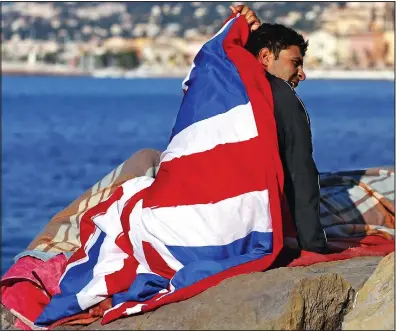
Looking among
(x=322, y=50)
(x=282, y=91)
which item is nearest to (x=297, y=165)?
(x=282, y=91)

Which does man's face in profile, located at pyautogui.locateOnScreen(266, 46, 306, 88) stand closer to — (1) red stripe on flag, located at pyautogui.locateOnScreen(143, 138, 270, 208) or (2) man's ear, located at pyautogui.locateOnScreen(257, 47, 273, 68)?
(2) man's ear, located at pyautogui.locateOnScreen(257, 47, 273, 68)

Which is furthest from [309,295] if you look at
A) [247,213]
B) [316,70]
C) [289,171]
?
[316,70]

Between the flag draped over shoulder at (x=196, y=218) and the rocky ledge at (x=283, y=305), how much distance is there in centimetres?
9

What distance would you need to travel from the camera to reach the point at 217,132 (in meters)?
3.17

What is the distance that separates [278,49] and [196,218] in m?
0.68

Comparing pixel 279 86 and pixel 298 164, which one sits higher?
pixel 279 86

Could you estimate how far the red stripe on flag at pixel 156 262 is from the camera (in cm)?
305

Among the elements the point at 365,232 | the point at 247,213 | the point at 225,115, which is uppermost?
the point at 225,115

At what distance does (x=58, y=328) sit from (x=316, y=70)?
8078cm

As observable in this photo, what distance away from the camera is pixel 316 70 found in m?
83.0

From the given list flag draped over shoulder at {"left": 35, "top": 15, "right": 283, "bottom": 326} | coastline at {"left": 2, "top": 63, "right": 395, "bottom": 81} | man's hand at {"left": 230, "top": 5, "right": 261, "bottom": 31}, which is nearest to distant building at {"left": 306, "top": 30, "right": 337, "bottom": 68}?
coastline at {"left": 2, "top": 63, "right": 395, "bottom": 81}

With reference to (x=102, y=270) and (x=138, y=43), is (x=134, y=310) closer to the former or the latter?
(x=102, y=270)

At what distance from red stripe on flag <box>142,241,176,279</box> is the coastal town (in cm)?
6924

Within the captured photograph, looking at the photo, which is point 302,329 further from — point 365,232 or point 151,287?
point 365,232
